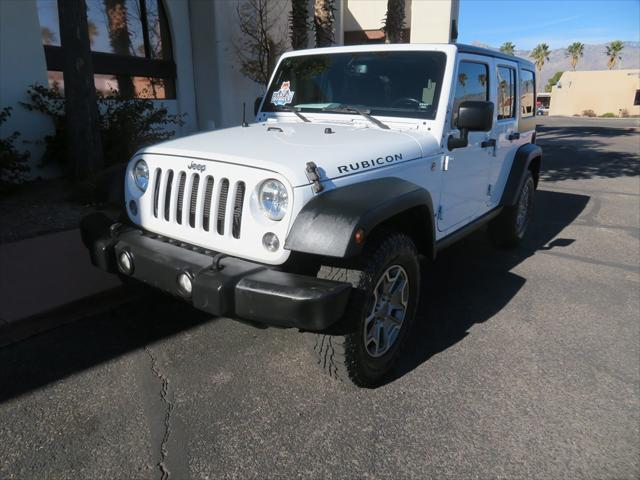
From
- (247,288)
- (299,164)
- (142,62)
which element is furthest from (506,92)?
(142,62)

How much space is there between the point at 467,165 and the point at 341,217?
1.96 metres

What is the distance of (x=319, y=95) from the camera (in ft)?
12.7

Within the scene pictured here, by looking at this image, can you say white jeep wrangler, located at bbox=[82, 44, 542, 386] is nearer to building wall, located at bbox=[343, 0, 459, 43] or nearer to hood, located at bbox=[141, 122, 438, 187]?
hood, located at bbox=[141, 122, 438, 187]

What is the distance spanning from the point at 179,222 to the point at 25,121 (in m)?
6.16

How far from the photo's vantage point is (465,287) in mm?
4340

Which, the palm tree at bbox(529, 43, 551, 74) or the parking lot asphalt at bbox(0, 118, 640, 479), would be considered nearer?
the parking lot asphalt at bbox(0, 118, 640, 479)

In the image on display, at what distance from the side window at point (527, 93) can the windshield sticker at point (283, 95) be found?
2.66 meters

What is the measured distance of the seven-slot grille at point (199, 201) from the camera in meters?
2.47

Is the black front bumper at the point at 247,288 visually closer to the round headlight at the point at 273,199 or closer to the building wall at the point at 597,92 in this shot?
the round headlight at the point at 273,199

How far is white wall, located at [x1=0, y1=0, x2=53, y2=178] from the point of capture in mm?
7035

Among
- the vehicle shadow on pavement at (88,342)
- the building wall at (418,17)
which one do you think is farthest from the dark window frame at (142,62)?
the building wall at (418,17)

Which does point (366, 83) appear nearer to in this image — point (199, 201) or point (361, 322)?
point (199, 201)

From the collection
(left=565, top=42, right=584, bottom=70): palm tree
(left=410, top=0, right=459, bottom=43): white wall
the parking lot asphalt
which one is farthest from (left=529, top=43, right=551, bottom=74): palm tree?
the parking lot asphalt

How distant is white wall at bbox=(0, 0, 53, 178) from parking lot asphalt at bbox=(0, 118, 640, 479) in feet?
16.8
